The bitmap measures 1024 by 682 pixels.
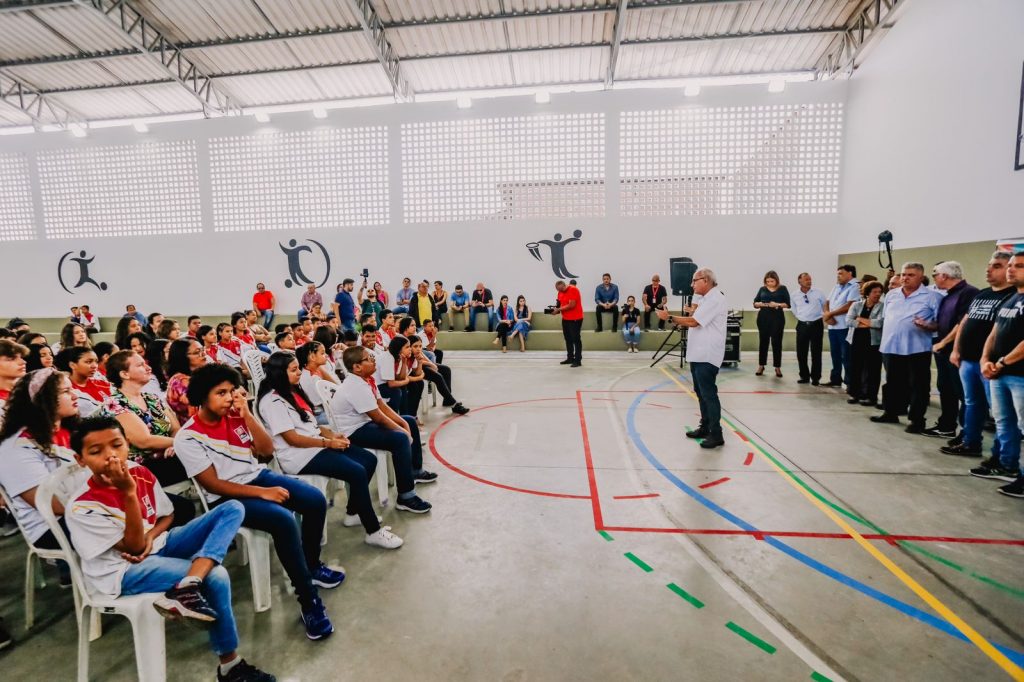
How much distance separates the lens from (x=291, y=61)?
1200cm

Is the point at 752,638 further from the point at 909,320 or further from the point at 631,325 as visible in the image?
the point at 631,325

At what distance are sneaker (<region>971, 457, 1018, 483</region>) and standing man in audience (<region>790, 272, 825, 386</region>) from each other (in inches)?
126

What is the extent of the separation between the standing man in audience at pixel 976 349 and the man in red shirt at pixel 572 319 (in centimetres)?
542

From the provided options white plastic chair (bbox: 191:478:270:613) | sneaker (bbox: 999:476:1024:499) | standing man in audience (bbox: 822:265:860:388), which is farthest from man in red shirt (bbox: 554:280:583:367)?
white plastic chair (bbox: 191:478:270:613)

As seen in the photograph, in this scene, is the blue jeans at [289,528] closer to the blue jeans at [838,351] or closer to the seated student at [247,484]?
the seated student at [247,484]

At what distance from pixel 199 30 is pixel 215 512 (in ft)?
43.0

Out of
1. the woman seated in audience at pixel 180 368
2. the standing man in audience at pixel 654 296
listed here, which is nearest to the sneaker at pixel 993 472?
the woman seated in audience at pixel 180 368

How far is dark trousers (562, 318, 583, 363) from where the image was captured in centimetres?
923

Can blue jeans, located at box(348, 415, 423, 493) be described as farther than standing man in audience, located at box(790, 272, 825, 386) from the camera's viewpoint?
No

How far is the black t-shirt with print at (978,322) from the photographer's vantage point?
3.95 m

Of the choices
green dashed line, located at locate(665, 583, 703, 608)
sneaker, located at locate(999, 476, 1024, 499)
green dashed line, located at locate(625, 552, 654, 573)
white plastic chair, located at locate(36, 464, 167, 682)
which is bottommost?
green dashed line, located at locate(665, 583, 703, 608)

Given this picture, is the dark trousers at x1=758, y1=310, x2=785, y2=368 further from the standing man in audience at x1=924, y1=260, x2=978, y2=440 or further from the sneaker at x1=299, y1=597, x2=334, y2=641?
the sneaker at x1=299, y1=597, x2=334, y2=641

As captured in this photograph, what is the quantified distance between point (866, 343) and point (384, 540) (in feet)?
20.6

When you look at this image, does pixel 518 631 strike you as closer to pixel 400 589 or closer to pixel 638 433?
pixel 400 589
